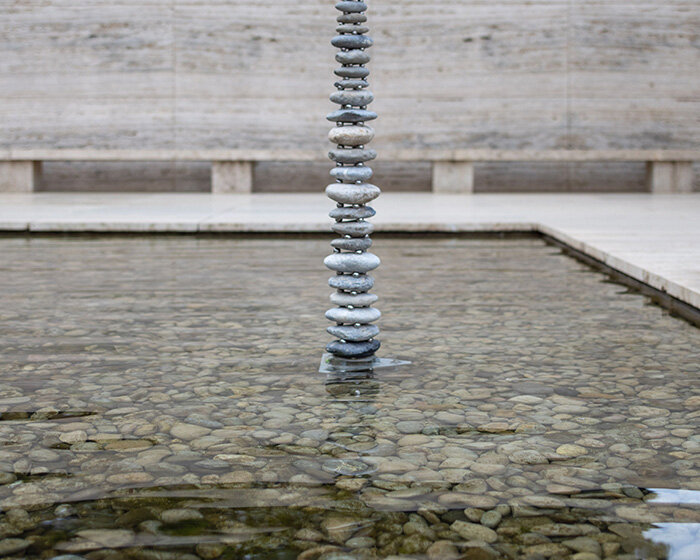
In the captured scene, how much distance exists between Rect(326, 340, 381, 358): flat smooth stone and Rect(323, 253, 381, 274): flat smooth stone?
0.22 meters

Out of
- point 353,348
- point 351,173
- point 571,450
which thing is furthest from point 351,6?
point 571,450

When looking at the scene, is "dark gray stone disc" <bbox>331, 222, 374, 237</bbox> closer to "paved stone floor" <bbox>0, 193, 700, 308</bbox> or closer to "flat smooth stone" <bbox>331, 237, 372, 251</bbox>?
"flat smooth stone" <bbox>331, 237, 372, 251</bbox>

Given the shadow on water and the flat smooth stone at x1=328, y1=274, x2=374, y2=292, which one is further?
the flat smooth stone at x1=328, y1=274, x2=374, y2=292

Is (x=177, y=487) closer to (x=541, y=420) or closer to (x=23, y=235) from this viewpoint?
(x=541, y=420)

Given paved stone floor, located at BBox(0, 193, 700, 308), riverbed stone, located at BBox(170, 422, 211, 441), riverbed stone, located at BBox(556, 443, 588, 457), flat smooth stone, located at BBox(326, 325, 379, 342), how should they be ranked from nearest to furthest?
1. riverbed stone, located at BBox(556, 443, 588, 457)
2. riverbed stone, located at BBox(170, 422, 211, 441)
3. flat smooth stone, located at BBox(326, 325, 379, 342)
4. paved stone floor, located at BBox(0, 193, 700, 308)

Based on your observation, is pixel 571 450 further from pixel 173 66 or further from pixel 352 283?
pixel 173 66

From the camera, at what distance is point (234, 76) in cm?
1006

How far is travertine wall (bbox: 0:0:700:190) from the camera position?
10000 millimetres

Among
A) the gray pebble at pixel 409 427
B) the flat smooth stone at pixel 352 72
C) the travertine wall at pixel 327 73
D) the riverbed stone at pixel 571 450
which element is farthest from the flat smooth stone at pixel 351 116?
the travertine wall at pixel 327 73

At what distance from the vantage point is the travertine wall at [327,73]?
10000 millimetres

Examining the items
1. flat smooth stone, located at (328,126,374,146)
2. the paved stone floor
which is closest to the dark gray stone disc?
flat smooth stone, located at (328,126,374,146)

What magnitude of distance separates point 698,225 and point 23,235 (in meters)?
4.47

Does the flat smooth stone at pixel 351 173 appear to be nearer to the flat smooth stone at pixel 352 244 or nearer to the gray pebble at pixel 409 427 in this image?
the flat smooth stone at pixel 352 244

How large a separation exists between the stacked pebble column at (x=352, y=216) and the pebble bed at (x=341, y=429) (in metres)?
0.14
